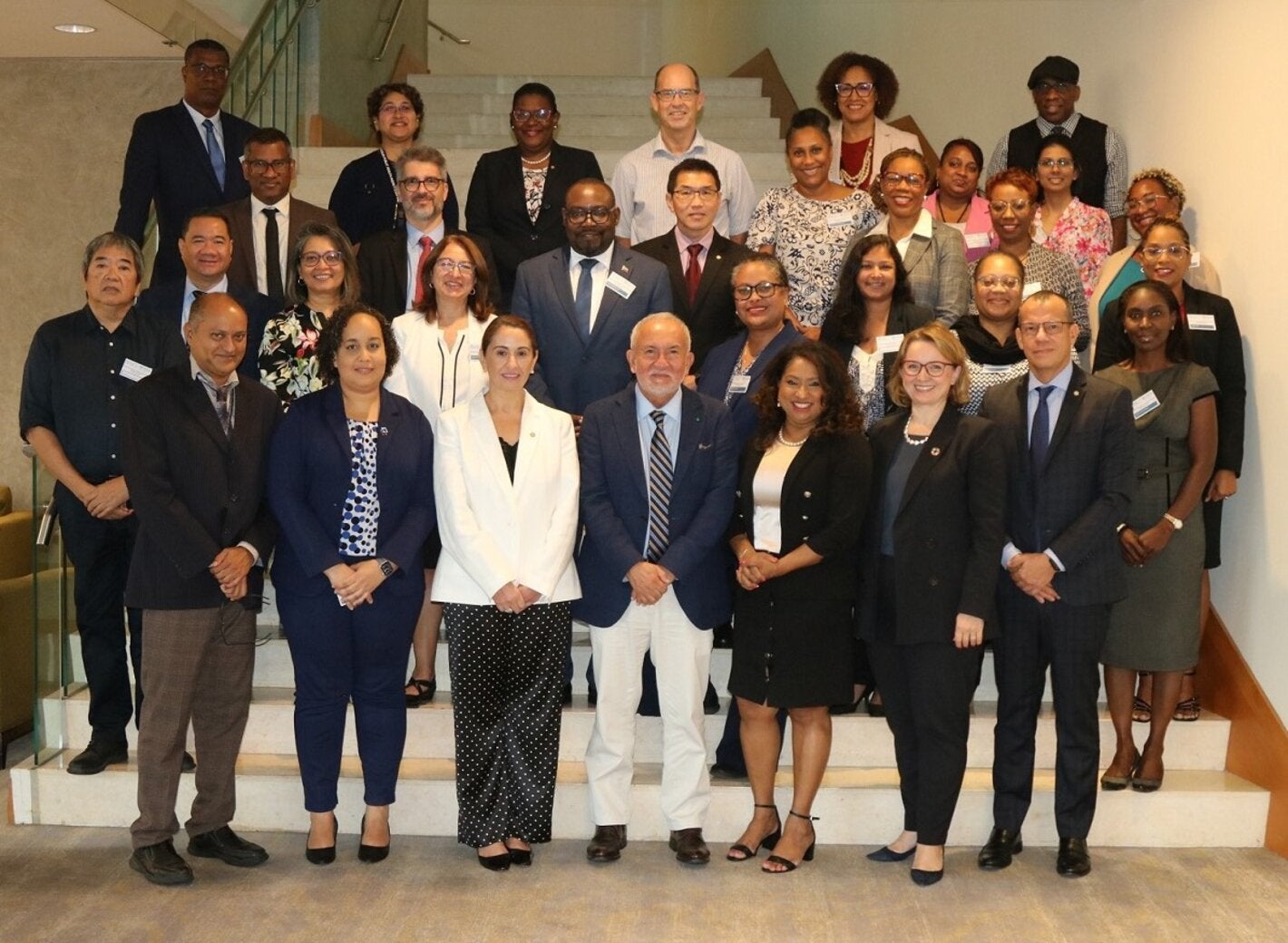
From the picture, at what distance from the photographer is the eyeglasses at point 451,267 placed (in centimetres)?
475

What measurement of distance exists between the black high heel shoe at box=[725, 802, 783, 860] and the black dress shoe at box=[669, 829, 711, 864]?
0.08 meters

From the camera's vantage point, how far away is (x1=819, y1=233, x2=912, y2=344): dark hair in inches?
190

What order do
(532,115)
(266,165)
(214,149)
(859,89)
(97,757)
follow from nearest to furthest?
(97,757)
(266,165)
(532,115)
(214,149)
(859,89)

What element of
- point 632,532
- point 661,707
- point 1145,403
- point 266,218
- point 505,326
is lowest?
point 661,707

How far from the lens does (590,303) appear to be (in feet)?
16.4

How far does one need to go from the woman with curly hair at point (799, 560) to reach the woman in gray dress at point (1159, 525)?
3.56 feet

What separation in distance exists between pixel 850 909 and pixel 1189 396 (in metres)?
2.10

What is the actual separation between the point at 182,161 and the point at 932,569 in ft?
11.9

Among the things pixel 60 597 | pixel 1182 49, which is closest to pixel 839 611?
pixel 60 597

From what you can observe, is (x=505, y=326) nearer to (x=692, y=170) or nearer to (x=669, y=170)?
(x=692, y=170)

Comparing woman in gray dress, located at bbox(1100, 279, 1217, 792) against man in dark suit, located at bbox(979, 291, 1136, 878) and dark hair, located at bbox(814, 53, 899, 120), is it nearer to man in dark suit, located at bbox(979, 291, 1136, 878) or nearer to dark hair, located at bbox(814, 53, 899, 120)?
man in dark suit, located at bbox(979, 291, 1136, 878)

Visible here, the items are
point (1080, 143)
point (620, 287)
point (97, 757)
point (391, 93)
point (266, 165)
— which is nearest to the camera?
point (97, 757)

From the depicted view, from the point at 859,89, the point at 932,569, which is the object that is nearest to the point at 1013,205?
the point at 859,89

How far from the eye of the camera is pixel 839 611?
14.3 ft
